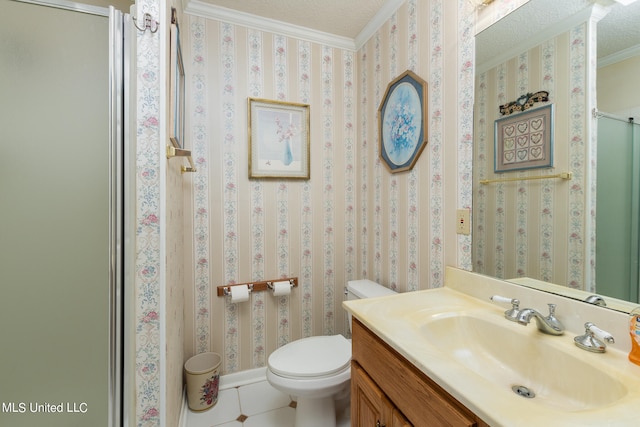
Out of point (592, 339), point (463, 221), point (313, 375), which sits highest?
point (463, 221)

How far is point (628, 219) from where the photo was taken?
0.74 metres

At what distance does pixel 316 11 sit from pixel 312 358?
2.01m

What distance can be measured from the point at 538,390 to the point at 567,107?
0.84 m

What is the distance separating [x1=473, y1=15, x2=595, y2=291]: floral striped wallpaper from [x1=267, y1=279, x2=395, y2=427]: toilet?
729 millimetres

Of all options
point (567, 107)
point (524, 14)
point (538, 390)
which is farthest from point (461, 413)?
point (524, 14)

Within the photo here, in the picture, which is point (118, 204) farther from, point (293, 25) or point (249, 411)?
point (293, 25)

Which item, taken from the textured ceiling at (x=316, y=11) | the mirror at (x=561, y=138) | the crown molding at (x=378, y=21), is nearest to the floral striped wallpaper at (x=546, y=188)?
the mirror at (x=561, y=138)

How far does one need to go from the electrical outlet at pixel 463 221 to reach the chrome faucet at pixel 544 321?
0.44 m

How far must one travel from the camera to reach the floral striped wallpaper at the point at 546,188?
816 mm

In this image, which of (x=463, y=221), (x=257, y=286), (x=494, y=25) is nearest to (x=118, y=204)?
(x=257, y=286)

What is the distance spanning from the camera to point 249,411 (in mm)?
1542

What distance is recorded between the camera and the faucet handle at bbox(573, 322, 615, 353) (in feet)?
2.23

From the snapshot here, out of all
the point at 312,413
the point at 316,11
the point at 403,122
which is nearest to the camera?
the point at 312,413

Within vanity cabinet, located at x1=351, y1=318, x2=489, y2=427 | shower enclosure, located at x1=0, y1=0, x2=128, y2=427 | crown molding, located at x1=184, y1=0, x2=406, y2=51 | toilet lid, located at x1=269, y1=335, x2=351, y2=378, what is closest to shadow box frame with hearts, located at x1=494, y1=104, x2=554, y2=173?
vanity cabinet, located at x1=351, y1=318, x2=489, y2=427
